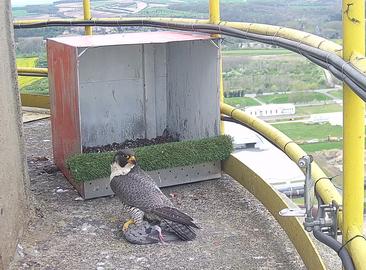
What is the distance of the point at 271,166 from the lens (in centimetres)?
352

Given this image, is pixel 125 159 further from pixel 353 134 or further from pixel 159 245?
pixel 353 134

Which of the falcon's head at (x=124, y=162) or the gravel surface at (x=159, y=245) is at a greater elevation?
the falcon's head at (x=124, y=162)

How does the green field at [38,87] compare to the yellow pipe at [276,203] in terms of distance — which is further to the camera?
the green field at [38,87]

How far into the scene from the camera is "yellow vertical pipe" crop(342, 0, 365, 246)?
1.83 m

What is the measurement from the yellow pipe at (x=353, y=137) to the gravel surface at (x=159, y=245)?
911 millimetres

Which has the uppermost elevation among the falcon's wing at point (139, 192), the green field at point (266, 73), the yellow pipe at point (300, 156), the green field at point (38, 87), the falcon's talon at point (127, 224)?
the green field at point (266, 73)

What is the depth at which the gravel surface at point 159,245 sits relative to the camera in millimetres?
2891

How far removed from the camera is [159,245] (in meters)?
3.08

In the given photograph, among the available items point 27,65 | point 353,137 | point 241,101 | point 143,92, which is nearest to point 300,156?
point 353,137

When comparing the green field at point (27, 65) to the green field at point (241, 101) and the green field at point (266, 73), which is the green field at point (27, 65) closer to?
the green field at point (241, 101)

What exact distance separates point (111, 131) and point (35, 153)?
2.24 ft

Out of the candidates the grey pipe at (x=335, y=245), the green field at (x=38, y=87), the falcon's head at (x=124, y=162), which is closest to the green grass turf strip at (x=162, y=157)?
the falcon's head at (x=124, y=162)

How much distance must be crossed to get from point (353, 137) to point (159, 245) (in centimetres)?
144

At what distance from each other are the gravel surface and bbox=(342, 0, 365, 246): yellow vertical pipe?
3.00 ft
